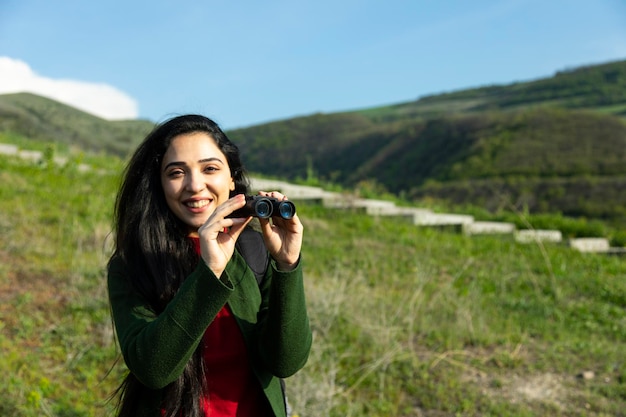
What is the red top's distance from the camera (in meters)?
1.90

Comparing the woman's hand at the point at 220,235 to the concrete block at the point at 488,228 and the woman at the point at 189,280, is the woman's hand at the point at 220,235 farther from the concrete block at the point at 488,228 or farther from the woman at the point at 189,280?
the concrete block at the point at 488,228

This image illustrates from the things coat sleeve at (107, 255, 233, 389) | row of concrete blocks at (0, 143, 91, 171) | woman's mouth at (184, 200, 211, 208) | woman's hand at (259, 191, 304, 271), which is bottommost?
coat sleeve at (107, 255, 233, 389)

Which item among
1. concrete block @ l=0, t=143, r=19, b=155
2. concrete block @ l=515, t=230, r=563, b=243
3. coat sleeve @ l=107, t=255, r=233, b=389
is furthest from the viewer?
concrete block @ l=0, t=143, r=19, b=155

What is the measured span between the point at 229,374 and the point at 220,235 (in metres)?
0.43

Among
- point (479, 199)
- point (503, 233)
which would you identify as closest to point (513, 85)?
point (479, 199)

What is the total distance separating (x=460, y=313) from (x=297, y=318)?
3675mm

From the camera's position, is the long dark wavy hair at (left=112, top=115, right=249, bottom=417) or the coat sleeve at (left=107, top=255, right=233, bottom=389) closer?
the coat sleeve at (left=107, top=255, right=233, bottom=389)

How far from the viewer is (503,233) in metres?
9.20

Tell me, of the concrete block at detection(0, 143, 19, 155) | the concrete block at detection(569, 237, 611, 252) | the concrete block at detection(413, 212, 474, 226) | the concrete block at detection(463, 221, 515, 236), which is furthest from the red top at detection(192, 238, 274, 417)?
the concrete block at detection(0, 143, 19, 155)

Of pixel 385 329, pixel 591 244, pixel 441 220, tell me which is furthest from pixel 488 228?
pixel 385 329

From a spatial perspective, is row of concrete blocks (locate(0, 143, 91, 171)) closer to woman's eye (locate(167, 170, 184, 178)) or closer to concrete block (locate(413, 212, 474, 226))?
concrete block (locate(413, 212, 474, 226))

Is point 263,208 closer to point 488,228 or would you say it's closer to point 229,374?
point 229,374

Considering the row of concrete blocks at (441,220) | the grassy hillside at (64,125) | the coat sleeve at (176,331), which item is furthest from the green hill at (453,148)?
the coat sleeve at (176,331)

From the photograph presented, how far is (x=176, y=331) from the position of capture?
1683 mm
